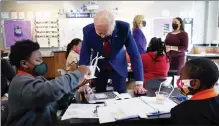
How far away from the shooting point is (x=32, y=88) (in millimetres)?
1057

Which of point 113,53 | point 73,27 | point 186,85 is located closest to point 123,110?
point 186,85

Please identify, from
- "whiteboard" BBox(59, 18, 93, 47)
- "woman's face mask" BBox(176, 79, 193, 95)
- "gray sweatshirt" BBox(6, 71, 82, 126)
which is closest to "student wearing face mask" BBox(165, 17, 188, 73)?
"woman's face mask" BBox(176, 79, 193, 95)

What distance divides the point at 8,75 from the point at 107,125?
1858 millimetres

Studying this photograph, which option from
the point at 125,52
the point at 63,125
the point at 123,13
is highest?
the point at 123,13

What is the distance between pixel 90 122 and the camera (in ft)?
3.63

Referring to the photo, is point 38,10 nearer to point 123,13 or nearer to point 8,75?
point 123,13

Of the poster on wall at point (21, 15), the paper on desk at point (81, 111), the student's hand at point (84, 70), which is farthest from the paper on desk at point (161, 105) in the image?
the poster on wall at point (21, 15)

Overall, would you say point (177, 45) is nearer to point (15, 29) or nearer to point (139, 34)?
point (139, 34)

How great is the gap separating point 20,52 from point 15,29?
4.69m

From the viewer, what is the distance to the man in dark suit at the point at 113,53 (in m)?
1.68

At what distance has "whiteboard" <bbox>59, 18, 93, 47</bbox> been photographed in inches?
216

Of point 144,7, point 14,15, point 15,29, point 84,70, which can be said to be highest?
point 144,7

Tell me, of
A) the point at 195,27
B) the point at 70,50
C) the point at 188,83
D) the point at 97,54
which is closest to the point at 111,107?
the point at 188,83

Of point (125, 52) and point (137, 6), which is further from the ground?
point (137, 6)
